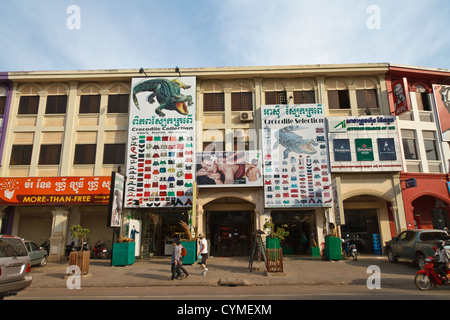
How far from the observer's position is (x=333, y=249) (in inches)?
657

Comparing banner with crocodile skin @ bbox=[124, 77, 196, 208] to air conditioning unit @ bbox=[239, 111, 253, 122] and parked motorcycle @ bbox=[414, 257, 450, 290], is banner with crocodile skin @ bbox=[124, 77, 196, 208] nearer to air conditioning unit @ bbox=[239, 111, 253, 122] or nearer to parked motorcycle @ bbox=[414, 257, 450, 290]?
air conditioning unit @ bbox=[239, 111, 253, 122]

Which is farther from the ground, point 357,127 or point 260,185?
point 357,127

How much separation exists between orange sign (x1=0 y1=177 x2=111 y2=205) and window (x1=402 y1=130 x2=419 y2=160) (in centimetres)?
2040

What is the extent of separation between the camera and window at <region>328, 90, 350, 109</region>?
21109 millimetres

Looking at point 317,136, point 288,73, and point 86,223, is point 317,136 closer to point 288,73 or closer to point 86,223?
point 288,73

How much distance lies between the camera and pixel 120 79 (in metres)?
21.7

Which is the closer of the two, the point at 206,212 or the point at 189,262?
the point at 189,262

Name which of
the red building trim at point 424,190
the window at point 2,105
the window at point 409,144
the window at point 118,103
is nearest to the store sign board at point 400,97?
the window at point 409,144

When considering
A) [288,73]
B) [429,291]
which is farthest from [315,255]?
[288,73]

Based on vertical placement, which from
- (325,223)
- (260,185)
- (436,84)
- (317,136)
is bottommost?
(325,223)

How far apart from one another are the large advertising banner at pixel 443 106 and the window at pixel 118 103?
22563 millimetres

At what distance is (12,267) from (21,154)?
16.1 m

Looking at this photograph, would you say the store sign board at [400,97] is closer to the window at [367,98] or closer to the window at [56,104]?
the window at [367,98]

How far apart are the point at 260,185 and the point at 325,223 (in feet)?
16.0
